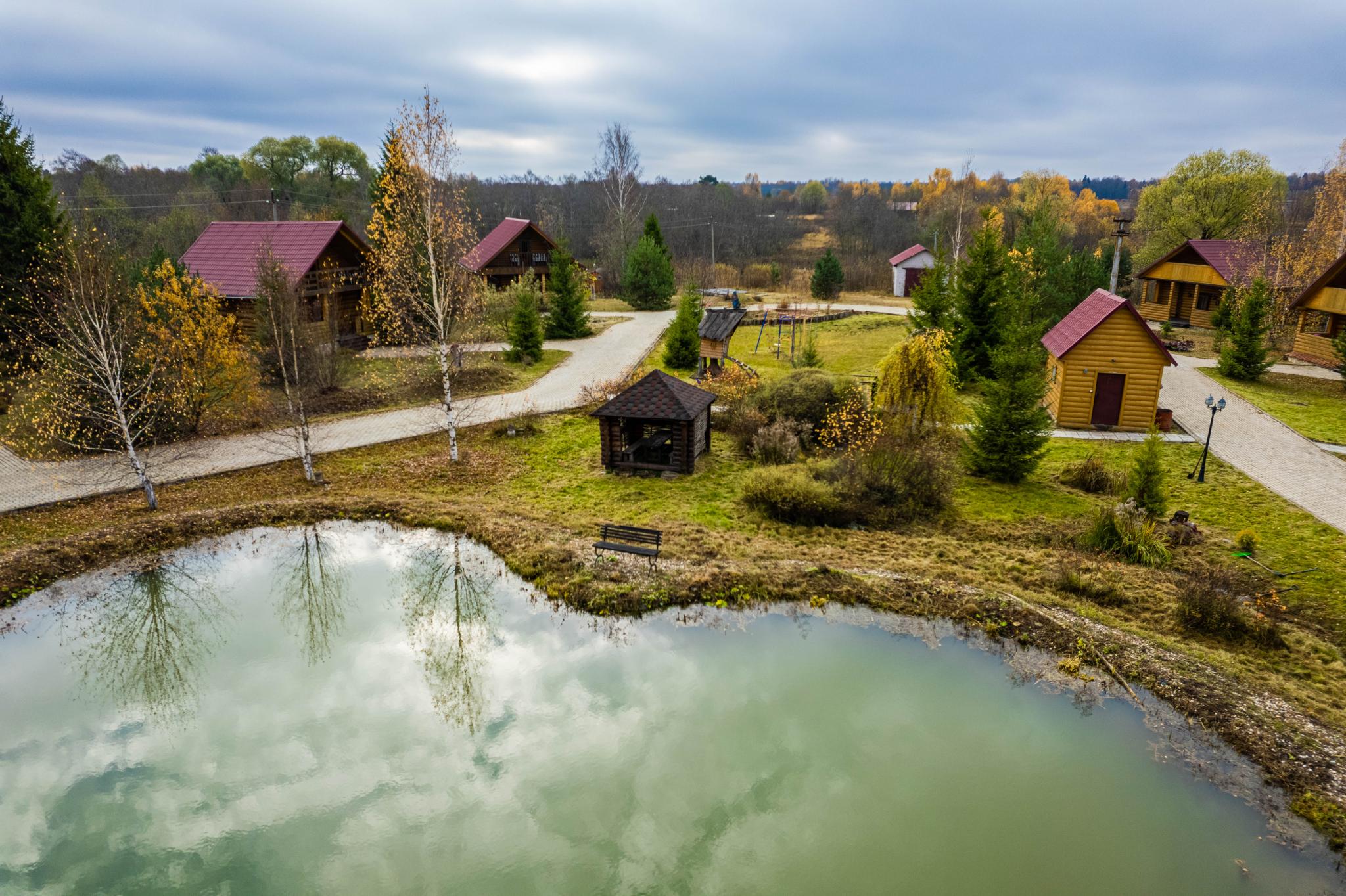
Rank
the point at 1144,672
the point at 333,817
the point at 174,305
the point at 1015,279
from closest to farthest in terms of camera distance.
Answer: the point at 333,817 < the point at 1144,672 < the point at 174,305 < the point at 1015,279

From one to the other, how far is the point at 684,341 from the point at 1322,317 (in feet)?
86.2

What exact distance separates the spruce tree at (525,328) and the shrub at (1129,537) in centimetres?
2166

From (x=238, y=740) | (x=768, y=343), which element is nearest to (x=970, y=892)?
(x=238, y=740)

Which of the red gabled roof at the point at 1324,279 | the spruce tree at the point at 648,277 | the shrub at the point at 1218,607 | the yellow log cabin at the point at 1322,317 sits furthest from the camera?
the spruce tree at the point at 648,277

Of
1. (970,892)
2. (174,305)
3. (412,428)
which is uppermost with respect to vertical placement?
(174,305)

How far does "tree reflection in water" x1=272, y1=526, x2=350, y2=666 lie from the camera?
467 inches

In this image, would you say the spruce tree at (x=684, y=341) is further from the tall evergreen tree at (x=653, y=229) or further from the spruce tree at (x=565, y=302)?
the tall evergreen tree at (x=653, y=229)

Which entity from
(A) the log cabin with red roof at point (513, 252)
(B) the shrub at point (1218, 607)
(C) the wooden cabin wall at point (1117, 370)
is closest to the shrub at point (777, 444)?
(B) the shrub at point (1218, 607)

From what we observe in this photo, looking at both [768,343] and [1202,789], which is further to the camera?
[768,343]

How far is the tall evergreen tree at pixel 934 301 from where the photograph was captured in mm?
26406

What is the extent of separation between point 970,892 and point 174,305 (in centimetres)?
2268

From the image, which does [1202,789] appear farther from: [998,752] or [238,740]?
[238,740]

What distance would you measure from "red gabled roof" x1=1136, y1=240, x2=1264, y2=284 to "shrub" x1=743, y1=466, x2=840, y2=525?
28563 millimetres

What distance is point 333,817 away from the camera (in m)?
8.09
